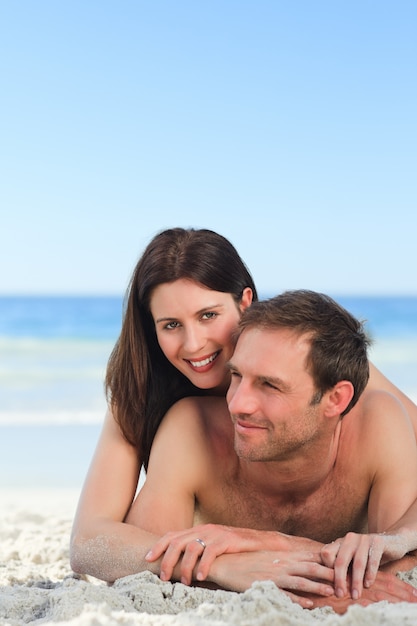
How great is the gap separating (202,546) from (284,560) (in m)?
0.28

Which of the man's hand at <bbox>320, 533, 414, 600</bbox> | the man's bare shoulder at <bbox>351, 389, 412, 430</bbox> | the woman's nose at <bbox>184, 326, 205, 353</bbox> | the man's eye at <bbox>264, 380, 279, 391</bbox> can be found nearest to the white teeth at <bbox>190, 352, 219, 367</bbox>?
the woman's nose at <bbox>184, 326, 205, 353</bbox>

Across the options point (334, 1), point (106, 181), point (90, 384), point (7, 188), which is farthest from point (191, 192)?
point (90, 384)

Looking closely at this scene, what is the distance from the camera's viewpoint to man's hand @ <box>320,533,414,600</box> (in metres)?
2.80

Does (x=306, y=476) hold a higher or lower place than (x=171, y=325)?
lower

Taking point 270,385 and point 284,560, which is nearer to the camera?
point 284,560

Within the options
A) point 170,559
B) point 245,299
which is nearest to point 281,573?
point 170,559

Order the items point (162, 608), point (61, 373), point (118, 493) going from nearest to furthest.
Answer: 1. point (162, 608)
2. point (118, 493)
3. point (61, 373)

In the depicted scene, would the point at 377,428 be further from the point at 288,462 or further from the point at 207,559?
the point at 207,559

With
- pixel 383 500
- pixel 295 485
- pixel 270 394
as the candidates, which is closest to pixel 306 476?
pixel 295 485

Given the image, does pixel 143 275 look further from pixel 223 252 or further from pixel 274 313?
pixel 274 313

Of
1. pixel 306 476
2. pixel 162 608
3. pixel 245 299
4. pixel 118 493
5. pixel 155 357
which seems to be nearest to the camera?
pixel 162 608

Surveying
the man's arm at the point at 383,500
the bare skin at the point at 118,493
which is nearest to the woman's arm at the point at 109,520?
the bare skin at the point at 118,493

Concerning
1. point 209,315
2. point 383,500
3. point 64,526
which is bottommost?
point 64,526

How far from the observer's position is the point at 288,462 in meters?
3.32
